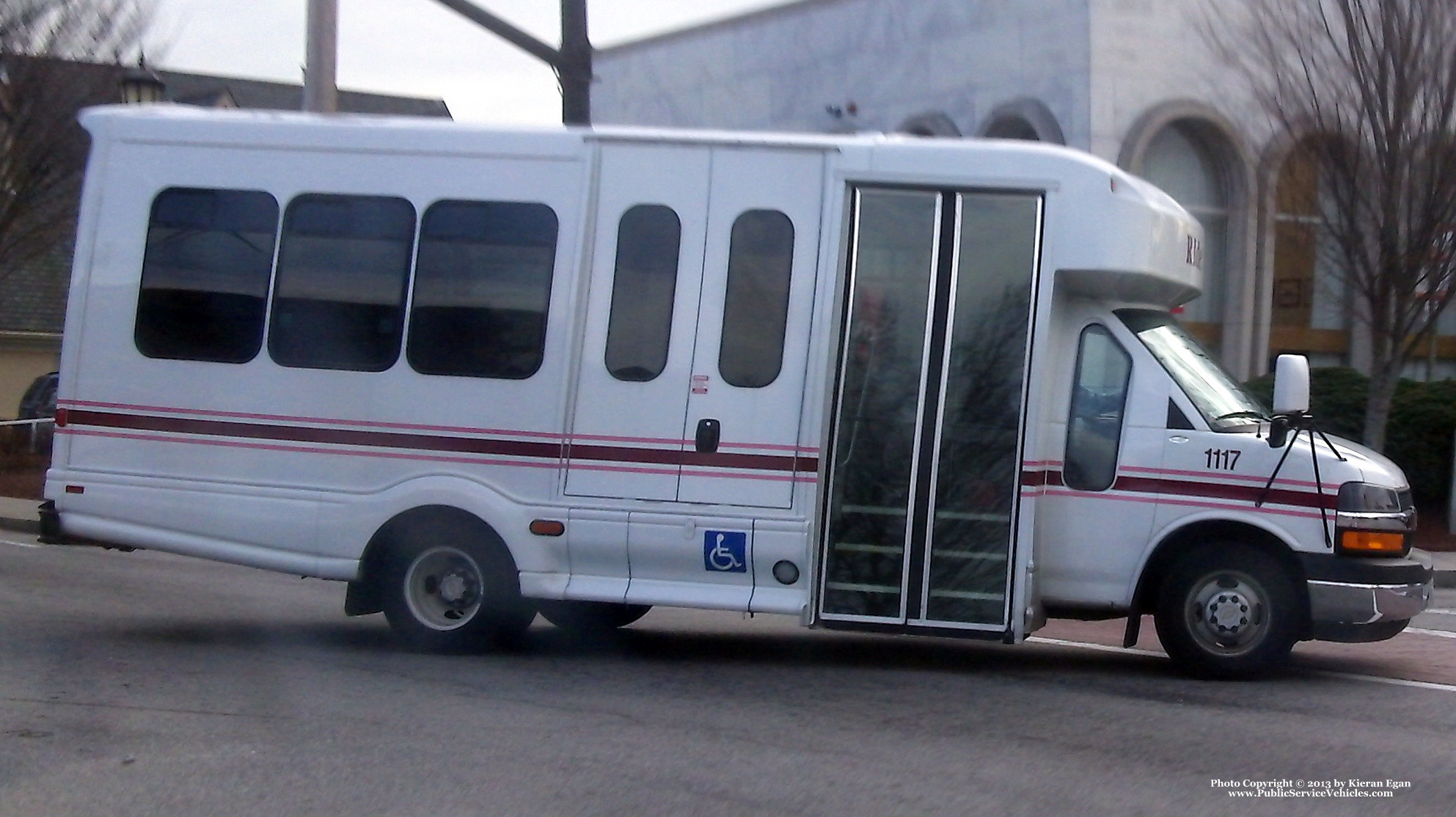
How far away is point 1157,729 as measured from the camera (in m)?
7.41

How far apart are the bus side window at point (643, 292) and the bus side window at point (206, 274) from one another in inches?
82.4

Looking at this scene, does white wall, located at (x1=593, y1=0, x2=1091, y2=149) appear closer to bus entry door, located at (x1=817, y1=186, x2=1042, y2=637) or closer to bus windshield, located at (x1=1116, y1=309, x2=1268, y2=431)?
bus windshield, located at (x1=1116, y1=309, x2=1268, y2=431)

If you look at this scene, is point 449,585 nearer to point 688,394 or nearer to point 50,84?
point 688,394

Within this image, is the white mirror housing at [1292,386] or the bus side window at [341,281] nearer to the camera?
the white mirror housing at [1292,386]

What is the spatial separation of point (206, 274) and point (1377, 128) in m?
11.3

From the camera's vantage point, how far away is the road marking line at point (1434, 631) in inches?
445

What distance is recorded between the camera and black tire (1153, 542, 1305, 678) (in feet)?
27.7

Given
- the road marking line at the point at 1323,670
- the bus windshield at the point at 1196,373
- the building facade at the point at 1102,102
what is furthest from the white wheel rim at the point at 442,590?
the building facade at the point at 1102,102

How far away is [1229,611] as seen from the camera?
8531 mm

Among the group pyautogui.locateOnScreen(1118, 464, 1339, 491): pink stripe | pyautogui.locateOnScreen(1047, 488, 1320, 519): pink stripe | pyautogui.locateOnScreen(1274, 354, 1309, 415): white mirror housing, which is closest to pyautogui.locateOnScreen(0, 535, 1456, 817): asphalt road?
pyautogui.locateOnScreen(1047, 488, 1320, 519): pink stripe

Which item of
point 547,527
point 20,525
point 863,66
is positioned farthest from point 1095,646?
point 863,66

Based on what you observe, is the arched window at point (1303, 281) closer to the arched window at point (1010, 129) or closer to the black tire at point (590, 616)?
the arched window at point (1010, 129)

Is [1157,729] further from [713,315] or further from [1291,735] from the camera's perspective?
[713,315]

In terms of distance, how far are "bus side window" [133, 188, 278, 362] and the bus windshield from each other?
4.94m
